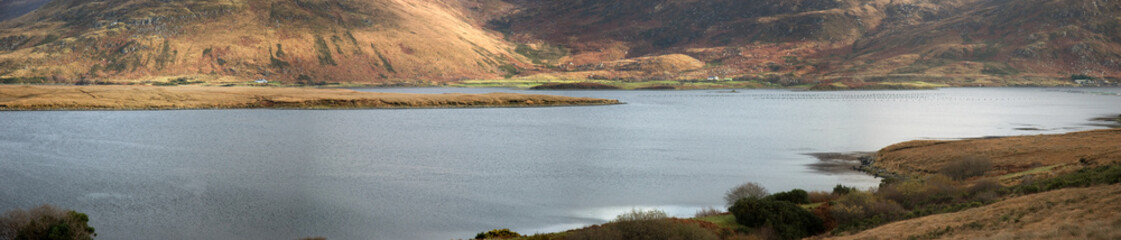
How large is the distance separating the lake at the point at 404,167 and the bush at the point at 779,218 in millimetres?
6292

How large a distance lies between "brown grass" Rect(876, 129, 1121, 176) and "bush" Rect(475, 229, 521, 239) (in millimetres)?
24428

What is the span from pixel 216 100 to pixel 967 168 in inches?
4562

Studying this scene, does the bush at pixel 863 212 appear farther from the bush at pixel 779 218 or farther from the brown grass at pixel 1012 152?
the brown grass at pixel 1012 152

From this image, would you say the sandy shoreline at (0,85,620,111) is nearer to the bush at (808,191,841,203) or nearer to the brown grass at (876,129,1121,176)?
the brown grass at (876,129,1121,176)

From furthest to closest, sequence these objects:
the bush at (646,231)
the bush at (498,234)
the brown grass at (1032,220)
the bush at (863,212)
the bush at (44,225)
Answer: the bush at (498,234) → the bush at (863,212) → the bush at (44,225) → the bush at (646,231) → the brown grass at (1032,220)

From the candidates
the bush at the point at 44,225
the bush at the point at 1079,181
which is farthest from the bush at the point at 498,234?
the bush at the point at 1079,181

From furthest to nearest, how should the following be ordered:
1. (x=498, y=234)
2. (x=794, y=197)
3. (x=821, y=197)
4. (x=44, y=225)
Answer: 1. (x=821, y=197)
2. (x=794, y=197)
3. (x=498, y=234)
4. (x=44, y=225)

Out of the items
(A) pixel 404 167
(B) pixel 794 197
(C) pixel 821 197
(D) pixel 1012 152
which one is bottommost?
(A) pixel 404 167

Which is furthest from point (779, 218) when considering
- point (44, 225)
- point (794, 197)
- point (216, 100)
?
point (216, 100)

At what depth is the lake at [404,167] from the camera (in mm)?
29672

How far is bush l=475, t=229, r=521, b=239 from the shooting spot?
81.1 feet

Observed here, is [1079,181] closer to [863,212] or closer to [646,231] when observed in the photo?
[863,212]

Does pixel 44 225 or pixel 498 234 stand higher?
pixel 44 225

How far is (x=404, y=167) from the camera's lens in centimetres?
4662
